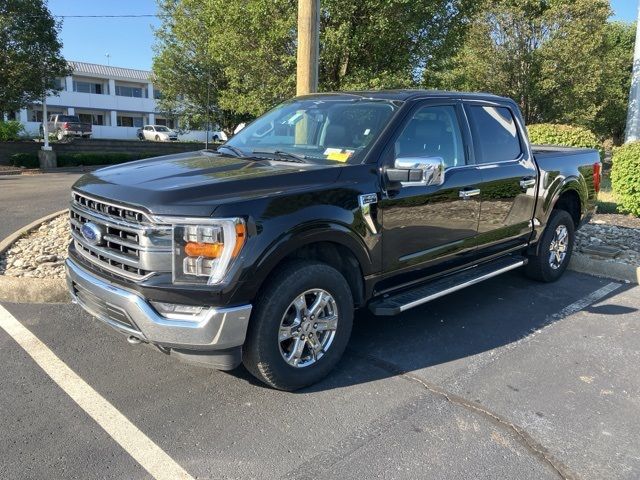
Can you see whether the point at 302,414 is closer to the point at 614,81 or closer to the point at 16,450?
the point at 16,450

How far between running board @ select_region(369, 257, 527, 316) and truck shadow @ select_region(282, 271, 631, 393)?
15.7 inches

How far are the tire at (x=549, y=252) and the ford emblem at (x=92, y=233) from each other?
4294 mm

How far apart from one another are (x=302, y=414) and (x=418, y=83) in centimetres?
1062

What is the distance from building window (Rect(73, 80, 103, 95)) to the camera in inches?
2108

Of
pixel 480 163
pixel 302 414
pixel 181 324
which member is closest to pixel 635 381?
pixel 480 163

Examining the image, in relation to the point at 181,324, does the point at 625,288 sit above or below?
below

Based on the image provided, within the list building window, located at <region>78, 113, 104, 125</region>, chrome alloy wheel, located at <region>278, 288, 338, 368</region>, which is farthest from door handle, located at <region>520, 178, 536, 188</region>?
building window, located at <region>78, 113, 104, 125</region>

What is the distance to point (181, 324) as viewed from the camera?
3014 millimetres

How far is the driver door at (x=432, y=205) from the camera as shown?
3891mm

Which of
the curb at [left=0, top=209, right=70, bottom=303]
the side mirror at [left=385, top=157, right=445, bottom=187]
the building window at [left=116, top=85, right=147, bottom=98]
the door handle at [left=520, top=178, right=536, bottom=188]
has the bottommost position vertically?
the curb at [left=0, top=209, right=70, bottom=303]

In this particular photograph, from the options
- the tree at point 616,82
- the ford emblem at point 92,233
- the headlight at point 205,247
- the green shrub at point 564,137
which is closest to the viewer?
the headlight at point 205,247

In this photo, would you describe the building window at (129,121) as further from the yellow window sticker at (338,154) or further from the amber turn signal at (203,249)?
the amber turn signal at (203,249)

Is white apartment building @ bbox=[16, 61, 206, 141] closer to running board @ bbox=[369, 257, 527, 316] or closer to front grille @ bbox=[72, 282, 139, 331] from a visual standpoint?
running board @ bbox=[369, 257, 527, 316]

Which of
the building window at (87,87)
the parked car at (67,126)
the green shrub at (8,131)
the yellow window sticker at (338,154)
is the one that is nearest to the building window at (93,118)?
the building window at (87,87)
